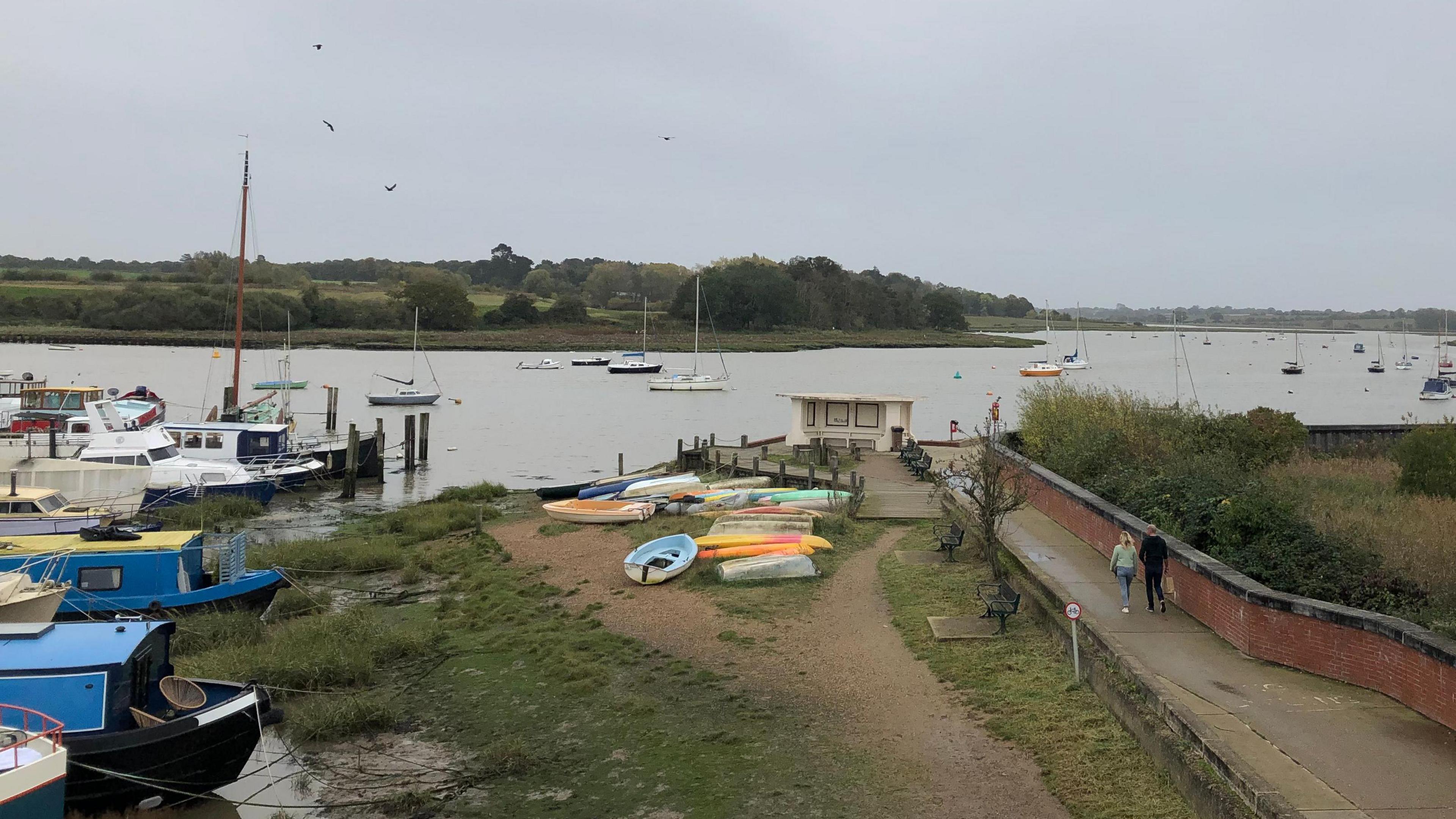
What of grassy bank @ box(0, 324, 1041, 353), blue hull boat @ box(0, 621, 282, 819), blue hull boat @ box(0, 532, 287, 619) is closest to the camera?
blue hull boat @ box(0, 621, 282, 819)

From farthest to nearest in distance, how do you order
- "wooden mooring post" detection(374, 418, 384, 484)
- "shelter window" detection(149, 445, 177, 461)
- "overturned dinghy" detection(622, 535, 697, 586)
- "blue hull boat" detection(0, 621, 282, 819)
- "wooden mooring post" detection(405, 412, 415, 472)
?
"wooden mooring post" detection(405, 412, 415, 472) → "wooden mooring post" detection(374, 418, 384, 484) → "shelter window" detection(149, 445, 177, 461) → "overturned dinghy" detection(622, 535, 697, 586) → "blue hull boat" detection(0, 621, 282, 819)

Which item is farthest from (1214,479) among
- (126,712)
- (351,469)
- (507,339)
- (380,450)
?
(507,339)

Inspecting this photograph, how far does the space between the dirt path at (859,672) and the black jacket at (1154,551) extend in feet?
11.2

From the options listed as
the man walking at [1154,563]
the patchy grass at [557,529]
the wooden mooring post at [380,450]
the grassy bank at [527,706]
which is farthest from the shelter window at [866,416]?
the man walking at [1154,563]

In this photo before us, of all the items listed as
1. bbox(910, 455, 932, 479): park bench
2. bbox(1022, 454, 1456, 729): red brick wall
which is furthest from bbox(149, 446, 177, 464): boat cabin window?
bbox(1022, 454, 1456, 729): red brick wall

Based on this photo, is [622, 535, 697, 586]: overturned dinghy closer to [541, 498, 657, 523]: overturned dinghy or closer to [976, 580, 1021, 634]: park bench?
[541, 498, 657, 523]: overturned dinghy

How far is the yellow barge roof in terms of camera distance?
20.3m

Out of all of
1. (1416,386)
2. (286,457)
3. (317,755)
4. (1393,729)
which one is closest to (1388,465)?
(1393,729)

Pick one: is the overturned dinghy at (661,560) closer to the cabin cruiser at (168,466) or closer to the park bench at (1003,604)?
the park bench at (1003,604)

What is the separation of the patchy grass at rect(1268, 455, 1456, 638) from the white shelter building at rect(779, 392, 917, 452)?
1383 centimetres

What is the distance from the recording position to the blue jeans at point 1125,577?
50.7 ft

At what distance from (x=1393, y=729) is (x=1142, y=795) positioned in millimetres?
2491

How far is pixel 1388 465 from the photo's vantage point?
27.9m

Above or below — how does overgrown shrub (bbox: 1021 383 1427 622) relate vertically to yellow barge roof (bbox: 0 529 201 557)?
above
